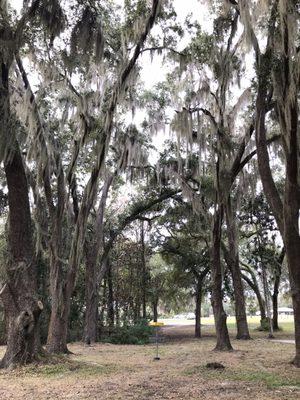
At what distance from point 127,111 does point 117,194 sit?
7.96 m

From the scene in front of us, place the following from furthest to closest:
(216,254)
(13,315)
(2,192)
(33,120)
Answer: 1. (2,192)
2. (216,254)
3. (33,120)
4. (13,315)

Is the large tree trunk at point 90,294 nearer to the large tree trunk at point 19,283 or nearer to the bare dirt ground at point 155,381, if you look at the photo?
the bare dirt ground at point 155,381

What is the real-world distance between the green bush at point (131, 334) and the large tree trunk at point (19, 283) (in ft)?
34.7

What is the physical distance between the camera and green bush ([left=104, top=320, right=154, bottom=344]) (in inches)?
774

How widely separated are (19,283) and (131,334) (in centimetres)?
1194

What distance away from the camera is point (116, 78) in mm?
11648

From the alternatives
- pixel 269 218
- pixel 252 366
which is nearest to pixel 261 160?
A: pixel 252 366

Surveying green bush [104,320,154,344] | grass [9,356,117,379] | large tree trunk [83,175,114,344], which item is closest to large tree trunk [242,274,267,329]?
green bush [104,320,154,344]

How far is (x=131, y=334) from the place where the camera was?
66.1 feet

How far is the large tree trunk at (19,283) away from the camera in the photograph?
349 inches

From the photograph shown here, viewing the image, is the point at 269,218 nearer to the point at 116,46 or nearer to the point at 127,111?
the point at 127,111

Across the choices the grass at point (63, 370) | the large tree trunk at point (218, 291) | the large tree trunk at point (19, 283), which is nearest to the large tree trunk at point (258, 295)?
the large tree trunk at point (218, 291)

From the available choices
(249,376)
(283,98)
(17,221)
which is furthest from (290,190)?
(17,221)

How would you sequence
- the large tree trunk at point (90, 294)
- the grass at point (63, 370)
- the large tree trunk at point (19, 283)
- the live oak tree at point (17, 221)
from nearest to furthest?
the grass at point (63, 370) < the live oak tree at point (17, 221) < the large tree trunk at point (19, 283) < the large tree trunk at point (90, 294)
